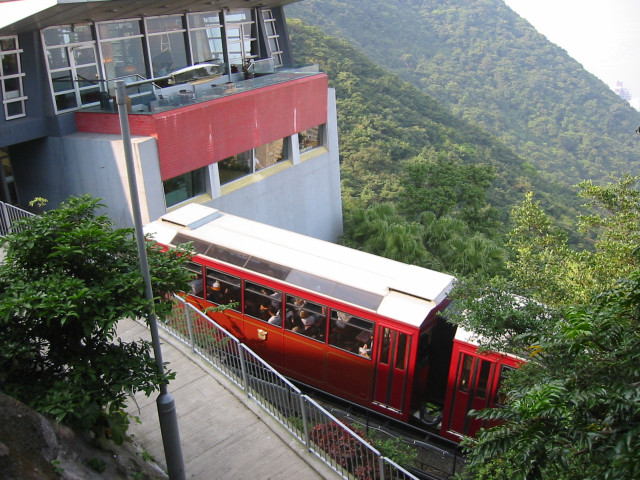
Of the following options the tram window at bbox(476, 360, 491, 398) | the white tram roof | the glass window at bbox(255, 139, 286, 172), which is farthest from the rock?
the glass window at bbox(255, 139, 286, 172)

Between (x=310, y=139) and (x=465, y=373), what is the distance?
13.0 m

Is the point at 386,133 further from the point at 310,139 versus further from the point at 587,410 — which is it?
the point at 587,410

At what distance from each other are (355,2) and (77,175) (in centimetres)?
8100

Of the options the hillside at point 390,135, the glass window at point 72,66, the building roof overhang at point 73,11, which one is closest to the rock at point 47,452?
the building roof overhang at point 73,11

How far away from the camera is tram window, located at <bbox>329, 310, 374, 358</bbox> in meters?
10.6

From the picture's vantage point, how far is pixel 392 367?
34.4ft

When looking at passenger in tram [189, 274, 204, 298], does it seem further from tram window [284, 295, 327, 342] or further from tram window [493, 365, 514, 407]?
tram window [493, 365, 514, 407]

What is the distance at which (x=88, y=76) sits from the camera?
16781 mm

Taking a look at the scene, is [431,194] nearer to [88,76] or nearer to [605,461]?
[88,76]

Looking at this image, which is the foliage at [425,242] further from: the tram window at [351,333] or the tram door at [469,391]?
the tram door at [469,391]

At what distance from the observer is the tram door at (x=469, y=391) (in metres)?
9.73

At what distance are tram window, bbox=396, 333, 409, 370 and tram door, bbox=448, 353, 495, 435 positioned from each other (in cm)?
91

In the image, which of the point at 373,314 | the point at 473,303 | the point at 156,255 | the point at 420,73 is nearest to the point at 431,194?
the point at 373,314

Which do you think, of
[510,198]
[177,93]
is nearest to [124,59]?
[177,93]
